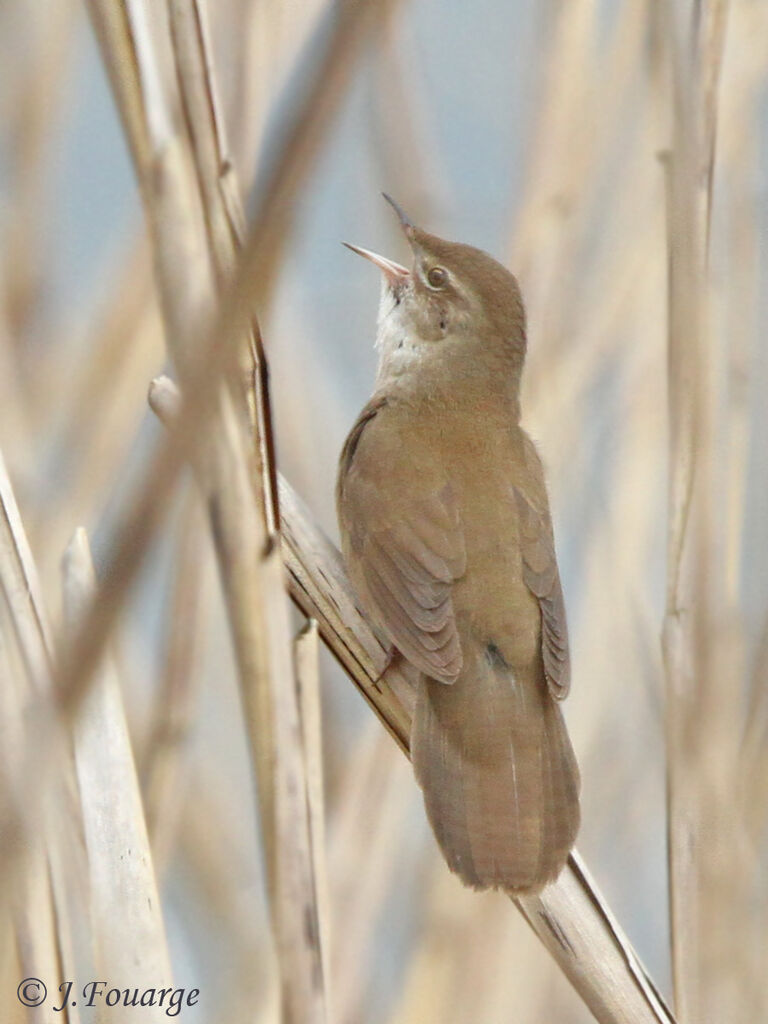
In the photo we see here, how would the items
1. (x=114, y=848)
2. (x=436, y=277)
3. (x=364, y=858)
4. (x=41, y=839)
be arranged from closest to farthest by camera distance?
(x=41, y=839) < (x=114, y=848) < (x=364, y=858) < (x=436, y=277)

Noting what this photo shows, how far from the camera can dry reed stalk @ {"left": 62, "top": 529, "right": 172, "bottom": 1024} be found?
1.38 m

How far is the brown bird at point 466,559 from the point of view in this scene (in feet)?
5.65

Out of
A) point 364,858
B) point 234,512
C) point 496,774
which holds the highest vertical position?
point 234,512

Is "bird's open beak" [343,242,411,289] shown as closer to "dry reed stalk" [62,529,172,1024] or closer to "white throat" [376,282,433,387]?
"white throat" [376,282,433,387]

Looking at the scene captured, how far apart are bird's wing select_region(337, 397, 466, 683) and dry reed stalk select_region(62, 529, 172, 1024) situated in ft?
1.72

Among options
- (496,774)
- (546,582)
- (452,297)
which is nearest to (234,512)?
(496,774)

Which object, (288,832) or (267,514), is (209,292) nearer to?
(267,514)

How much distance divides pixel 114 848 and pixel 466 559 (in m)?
0.79

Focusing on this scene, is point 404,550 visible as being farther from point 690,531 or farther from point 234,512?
point 234,512

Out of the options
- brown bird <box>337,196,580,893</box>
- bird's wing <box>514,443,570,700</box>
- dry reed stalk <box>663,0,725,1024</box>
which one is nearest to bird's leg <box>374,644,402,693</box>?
brown bird <box>337,196,580,893</box>

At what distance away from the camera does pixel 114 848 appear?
1.41m

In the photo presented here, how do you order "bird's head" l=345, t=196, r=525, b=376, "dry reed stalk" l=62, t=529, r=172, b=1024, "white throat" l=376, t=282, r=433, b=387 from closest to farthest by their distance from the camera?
"dry reed stalk" l=62, t=529, r=172, b=1024, "bird's head" l=345, t=196, r=525, b=376, "white throat" l=376, t=282, r=433, b=387

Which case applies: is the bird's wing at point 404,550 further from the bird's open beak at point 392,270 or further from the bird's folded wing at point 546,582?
the bird's open beak at point 392,270

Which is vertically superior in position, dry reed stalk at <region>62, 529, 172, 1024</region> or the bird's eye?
the bird's eye
